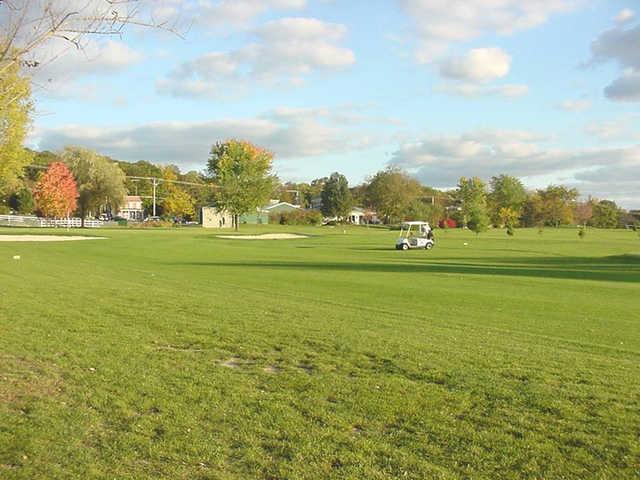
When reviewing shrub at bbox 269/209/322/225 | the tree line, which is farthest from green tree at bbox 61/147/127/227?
shrub at bbox 269/209/322/225

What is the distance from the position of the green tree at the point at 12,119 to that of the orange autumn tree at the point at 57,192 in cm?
2659

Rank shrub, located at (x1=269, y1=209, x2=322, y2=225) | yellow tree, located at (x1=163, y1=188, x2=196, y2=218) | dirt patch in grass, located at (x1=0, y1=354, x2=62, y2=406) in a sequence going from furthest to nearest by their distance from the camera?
yellow tree, located at (x1=163, y1=188, x2=196, y2=218)
shrub, located at (x1=269, y1=209, x2=322, y2=225)
dirt patch in grass, located at (x1=0, y1=354, x2=62, y2=406)

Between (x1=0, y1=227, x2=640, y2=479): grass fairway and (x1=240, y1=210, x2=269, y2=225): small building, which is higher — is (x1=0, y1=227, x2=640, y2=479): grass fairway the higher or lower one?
the lower one

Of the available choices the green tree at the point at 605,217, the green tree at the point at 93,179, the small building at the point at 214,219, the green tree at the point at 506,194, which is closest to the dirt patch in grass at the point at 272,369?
the green tree at the point at 93,179

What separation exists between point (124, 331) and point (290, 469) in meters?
6.88

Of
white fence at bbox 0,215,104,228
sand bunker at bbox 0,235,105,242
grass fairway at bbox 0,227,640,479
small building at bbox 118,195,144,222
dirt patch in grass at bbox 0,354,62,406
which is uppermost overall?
small building at bbox 118,195,144,222

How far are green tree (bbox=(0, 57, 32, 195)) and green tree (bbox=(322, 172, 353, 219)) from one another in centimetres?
8860

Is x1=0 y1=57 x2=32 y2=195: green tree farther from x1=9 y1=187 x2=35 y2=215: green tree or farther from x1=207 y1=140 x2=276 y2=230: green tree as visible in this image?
Result: x1=9 y1=187 x2=35 y2=215: green tree

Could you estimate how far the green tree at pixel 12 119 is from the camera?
7.82m

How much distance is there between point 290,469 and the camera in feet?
17.4

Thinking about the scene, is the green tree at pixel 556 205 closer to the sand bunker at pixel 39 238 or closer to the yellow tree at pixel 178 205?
the yellow tree at pixel 178 205

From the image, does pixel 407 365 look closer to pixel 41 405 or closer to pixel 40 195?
pixel 41 405

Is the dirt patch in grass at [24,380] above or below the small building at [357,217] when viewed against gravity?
below

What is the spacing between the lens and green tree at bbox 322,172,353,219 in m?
142
